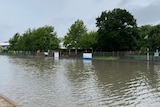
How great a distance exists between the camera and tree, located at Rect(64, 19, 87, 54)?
6944 centimetres

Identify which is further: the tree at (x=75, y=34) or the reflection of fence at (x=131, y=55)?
the tree at (x=75, y=34)

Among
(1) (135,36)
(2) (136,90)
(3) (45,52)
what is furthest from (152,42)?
(2) (136,90)

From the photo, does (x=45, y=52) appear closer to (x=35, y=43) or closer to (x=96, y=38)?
(x=35, y=43)

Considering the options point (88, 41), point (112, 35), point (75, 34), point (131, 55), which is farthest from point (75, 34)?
point (131, 55)

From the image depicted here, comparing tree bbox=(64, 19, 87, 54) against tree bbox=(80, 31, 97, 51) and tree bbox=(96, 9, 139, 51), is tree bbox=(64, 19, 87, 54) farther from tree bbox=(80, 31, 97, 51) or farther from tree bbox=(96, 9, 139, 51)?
tree bbox=(96, 9, 139, 51)

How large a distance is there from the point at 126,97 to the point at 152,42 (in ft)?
192

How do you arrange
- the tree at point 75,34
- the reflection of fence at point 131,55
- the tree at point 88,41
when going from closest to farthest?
the reflection of fence at point 131,55 < the tree at point 88,41 < the tree at point 75,34

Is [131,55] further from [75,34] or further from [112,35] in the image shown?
[75,34]

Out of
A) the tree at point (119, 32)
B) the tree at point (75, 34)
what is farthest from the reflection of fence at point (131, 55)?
the tree at point (75, 34)

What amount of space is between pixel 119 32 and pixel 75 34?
1421cm

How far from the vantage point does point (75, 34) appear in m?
70.0

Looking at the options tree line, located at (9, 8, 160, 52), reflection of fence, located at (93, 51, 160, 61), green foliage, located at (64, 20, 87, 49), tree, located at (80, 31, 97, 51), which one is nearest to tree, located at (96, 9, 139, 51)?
tree line, located at (9, 8, 160, 52)

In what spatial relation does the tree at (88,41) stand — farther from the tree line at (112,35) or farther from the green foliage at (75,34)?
the green foliage at (75,34)

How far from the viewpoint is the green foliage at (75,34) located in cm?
6944
